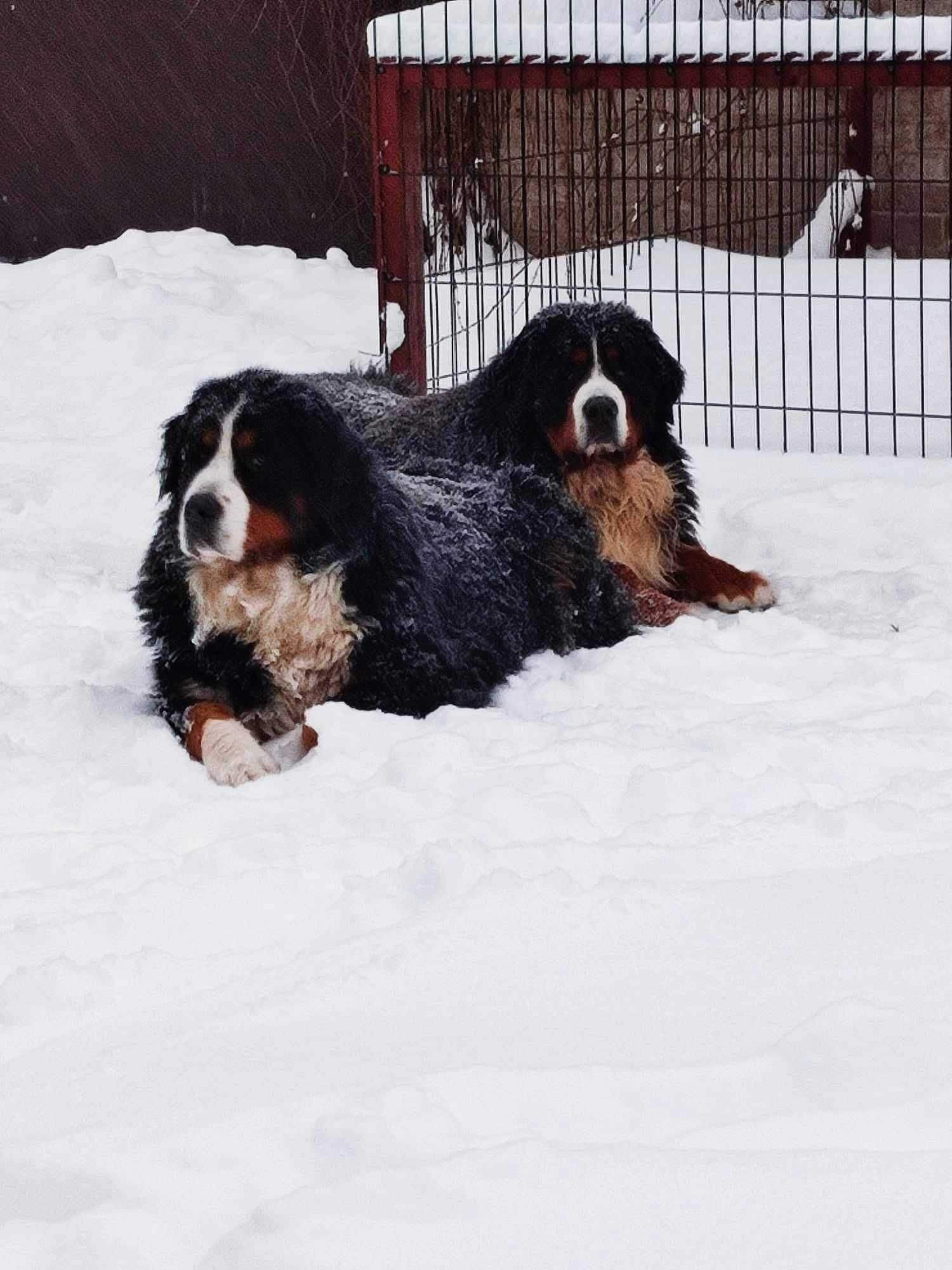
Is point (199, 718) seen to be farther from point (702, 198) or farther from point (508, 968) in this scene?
point (702, 198)

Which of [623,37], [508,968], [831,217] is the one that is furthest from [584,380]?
[831,217]

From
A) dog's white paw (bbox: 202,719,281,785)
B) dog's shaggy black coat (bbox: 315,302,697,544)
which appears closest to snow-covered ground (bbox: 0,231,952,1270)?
dog's white paw (bbox: 202,719,281,785)

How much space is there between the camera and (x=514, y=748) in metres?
3.78

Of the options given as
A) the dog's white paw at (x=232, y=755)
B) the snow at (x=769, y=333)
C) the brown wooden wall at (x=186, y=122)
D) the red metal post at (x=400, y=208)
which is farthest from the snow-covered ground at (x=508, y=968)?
the brown wooden wall at (x=186, y=122)

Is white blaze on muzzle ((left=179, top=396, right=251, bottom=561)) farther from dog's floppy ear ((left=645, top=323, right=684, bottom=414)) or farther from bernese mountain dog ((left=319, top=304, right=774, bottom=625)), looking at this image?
dog's floppy ear ((left=645, top=323, right=684, bottom=414))

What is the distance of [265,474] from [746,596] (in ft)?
5.52

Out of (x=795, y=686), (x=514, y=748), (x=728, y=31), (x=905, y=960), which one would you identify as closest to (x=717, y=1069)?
(x=905, y=960)

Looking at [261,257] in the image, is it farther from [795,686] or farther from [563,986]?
[563,986]

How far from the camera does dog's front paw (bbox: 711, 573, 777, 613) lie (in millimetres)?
5219

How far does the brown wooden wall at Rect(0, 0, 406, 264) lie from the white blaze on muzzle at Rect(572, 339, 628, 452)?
496 cm

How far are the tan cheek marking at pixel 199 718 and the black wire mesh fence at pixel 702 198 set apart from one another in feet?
9.70

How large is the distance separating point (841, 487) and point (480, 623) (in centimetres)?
201

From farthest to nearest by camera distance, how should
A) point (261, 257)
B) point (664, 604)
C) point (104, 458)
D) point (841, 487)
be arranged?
point (261, 257) → point (104, 458) → point (841, 487) → point (664, 604)

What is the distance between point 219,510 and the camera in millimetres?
3922
